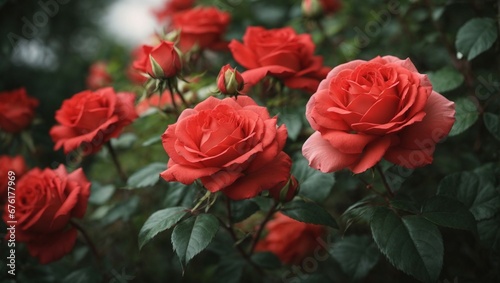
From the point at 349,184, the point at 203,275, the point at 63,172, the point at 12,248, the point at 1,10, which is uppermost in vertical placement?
the point at 1,10

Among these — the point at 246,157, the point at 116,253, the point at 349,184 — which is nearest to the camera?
the point at 246,157

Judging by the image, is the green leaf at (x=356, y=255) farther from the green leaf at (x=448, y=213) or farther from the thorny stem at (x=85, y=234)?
the thorny stem at (x=85, y=234)

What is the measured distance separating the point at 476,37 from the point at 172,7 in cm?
155

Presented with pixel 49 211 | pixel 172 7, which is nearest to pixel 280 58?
pixel 49 211

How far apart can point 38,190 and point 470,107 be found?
4.27ft

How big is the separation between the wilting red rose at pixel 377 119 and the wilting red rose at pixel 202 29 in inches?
31.3

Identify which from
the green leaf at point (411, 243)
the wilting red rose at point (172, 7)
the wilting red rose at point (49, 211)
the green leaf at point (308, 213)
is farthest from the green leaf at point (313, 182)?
the wilting red rose at point (172, 7)

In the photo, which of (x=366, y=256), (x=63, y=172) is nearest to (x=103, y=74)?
(x=63, y=172)

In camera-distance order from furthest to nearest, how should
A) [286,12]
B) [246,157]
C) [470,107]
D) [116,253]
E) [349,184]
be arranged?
[286,12], [116,253], [349,184], [470,107], [246,157]

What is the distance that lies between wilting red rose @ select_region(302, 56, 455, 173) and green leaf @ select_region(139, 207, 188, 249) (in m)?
0.36

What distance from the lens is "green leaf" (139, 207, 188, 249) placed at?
1.07m

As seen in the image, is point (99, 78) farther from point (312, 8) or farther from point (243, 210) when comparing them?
point (243, 210)

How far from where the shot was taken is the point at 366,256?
1409 millimetres

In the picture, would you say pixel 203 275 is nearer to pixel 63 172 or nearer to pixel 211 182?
pixel 63 172
